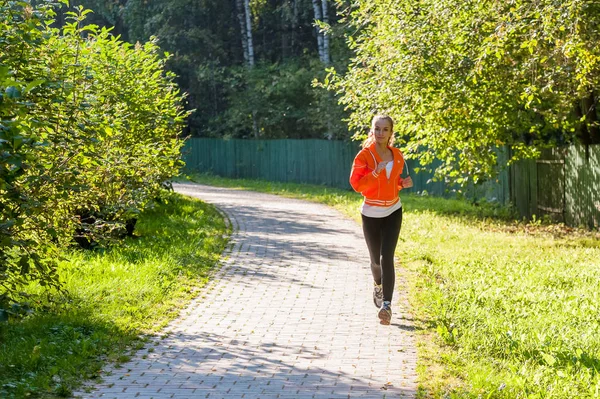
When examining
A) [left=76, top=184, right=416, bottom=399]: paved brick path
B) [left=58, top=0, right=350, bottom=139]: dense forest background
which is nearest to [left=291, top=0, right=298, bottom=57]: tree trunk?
[left=58, top=0, right=350, bottom=139]: dense forest background

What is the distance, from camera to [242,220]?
1836 cm

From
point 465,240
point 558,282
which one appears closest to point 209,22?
point 465,240

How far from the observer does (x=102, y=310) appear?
869 centimetres

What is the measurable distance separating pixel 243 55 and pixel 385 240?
3431cm

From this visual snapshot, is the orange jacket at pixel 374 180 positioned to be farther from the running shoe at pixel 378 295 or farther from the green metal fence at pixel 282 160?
the green metal fence at pixel 282 160

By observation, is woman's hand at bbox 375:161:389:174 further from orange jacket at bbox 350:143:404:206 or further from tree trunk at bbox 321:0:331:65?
tree trunk at bbox 321:0:331:65

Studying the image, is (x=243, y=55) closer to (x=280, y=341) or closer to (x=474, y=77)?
(x=474, y=77)

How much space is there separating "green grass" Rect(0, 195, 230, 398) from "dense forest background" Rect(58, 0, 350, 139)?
854 inches

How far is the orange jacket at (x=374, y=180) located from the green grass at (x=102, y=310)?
223 cm

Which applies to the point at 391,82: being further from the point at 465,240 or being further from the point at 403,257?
the point at 403,257

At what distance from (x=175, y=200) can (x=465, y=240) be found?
309 inches

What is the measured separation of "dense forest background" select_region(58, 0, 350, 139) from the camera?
3628 centimetres

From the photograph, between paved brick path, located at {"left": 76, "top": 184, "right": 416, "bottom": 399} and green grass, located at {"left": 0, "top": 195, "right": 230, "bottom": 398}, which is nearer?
paved brick path, located at {"left": 76, "top": 184, "right": 416, "bottom": 399}

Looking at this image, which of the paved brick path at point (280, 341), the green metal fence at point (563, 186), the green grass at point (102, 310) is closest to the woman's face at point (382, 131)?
the paved brick path at point (280, 341)
